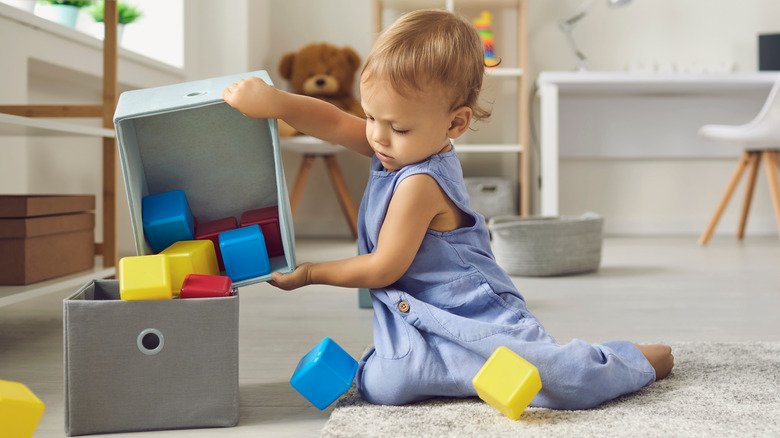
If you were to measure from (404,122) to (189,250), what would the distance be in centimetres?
30

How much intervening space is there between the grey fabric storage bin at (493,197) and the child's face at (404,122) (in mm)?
2042

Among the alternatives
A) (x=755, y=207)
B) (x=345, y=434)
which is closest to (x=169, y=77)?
(x=345, y=434)

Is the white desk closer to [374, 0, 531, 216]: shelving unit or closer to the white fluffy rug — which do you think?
[374, 0, 531, 216]: shelving unit

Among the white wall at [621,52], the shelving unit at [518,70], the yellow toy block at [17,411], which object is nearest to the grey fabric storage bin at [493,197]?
the shelving unit at [518,70]

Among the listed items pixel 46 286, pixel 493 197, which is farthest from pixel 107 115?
pixel 493 197

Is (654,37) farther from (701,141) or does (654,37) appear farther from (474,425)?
(474,425)

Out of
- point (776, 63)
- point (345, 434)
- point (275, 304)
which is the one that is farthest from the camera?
point (776, 63)

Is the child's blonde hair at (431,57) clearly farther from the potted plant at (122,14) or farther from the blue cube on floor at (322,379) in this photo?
the potted plant at (122,14)

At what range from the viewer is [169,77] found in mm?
2576

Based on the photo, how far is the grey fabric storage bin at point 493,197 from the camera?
115 inches

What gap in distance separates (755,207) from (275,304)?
259cm

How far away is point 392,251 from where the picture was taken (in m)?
0.85

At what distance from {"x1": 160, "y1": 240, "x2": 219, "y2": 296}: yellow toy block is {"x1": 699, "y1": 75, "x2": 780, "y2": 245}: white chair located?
7.43ft

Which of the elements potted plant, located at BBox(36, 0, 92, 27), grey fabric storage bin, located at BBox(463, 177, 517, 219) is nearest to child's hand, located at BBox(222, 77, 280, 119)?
potted plant, located at BBox(36, 0, 92, 27)
